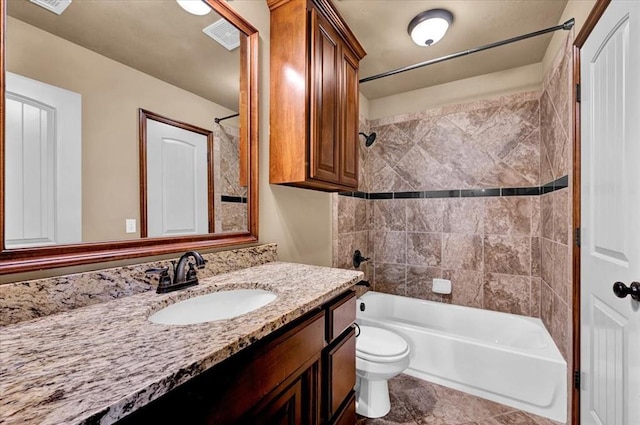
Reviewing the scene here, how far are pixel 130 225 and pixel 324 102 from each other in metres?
1.10

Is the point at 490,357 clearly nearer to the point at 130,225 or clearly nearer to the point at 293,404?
the point at 293,404

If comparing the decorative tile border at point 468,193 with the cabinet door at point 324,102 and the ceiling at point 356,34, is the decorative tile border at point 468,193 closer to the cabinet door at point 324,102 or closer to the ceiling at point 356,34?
the cabinet door at point 324,102

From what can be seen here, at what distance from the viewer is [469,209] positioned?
257 cm

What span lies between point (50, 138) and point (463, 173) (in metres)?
2.77

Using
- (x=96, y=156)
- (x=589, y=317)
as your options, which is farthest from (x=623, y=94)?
(x=96, y=156)

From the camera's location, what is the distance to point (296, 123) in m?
1.45

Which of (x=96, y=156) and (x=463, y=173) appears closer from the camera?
(x=96, y=156)

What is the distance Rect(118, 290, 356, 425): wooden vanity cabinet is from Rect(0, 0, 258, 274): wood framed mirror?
0.60 metres

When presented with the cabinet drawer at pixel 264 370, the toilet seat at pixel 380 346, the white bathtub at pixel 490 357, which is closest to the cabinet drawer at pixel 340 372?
the cabinet drawer at pixel 264 370

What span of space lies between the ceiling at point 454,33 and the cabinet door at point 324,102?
34cm

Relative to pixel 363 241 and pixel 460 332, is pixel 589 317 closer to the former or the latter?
pixel 460 332

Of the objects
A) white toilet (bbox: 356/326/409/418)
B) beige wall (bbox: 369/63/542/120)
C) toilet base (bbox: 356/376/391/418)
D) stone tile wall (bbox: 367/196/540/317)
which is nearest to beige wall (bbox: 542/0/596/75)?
beige wall (bbox: 369/63/542/120)

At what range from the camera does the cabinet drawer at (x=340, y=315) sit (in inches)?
40.4

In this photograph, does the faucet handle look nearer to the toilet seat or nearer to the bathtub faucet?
the toilet seat
